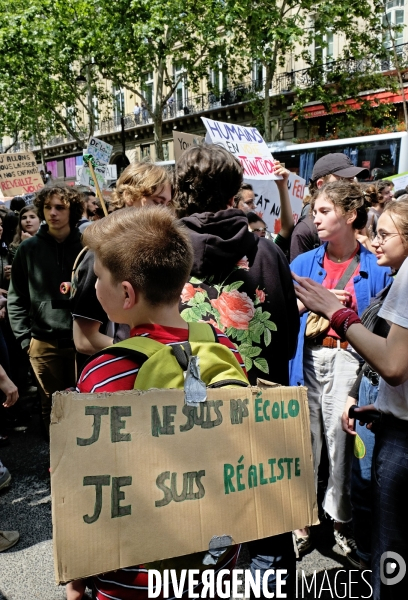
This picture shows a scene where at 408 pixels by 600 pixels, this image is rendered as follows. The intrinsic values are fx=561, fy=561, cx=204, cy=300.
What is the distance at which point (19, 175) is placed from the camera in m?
8.98

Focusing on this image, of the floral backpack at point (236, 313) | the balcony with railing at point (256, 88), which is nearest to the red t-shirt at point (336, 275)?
the floral backpack at point (236, 313)

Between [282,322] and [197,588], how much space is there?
41.0 inches

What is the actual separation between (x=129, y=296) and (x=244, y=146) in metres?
3.20

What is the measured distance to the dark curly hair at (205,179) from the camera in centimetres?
209

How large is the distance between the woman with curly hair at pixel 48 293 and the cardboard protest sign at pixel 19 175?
5076mm

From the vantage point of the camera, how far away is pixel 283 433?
1.38m

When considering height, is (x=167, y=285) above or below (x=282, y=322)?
above

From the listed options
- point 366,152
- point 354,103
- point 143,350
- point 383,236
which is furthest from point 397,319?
point 354,103

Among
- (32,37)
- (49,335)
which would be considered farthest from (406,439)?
(32,37)

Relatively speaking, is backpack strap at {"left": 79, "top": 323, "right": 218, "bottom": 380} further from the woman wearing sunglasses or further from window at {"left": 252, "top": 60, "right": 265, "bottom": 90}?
window at {"left": 252, "top": 60, "right": 265, "bottom": 90}

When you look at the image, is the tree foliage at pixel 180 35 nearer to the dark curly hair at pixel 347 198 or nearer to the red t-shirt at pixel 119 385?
the dark curly hair at pixel 347 198

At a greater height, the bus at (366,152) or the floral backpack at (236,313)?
the bus at (366,152)

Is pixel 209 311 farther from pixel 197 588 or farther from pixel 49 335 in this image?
pixel 49 335

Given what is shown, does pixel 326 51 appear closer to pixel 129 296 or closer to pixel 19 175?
pixel 19 175
